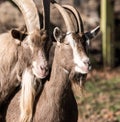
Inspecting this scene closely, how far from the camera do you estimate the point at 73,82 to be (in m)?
7.56

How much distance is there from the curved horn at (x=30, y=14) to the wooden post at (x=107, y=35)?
880cm

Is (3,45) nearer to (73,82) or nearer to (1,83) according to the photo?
(1,83)

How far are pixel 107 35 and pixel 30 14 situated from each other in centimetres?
897

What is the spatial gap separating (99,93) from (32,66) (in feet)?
16.9

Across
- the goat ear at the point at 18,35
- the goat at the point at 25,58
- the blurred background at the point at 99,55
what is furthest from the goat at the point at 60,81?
the blurred background at the point at 99,55

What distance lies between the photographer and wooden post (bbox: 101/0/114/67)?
1628cm

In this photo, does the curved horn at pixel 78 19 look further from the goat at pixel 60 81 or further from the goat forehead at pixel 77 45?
the goat forehead at pixel 77 45

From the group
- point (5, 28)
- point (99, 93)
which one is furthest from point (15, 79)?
point (5, 28)

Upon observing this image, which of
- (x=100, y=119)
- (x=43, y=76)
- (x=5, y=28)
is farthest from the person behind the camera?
(x=5, y=28)

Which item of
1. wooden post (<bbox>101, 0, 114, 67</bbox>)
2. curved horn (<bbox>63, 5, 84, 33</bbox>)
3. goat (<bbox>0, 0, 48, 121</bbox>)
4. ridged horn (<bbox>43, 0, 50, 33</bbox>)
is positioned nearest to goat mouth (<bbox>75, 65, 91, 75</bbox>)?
goat (<bbox>0, 0, 48, 121</bbox>)

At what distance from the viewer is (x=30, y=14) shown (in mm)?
7500

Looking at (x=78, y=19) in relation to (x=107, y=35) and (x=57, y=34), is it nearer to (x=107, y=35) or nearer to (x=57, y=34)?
(x=57, y=34)

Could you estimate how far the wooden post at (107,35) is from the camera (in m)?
16.3

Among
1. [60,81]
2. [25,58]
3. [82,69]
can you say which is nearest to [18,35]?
[25,58]
